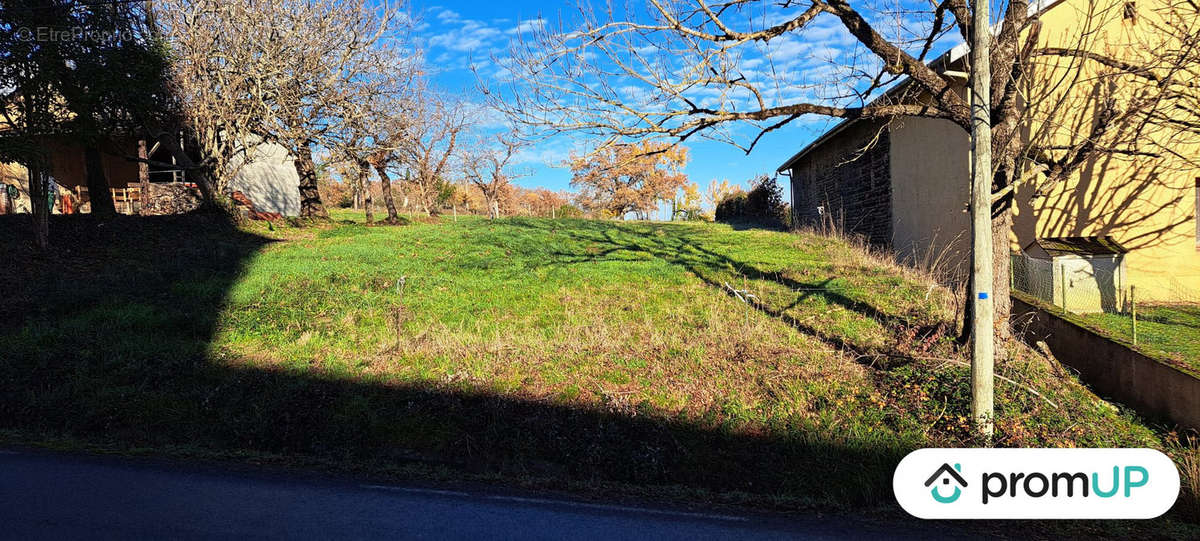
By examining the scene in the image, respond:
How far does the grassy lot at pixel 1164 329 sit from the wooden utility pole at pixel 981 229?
8.28ft

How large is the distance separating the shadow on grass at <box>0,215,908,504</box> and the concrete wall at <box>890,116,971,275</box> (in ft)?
22.7

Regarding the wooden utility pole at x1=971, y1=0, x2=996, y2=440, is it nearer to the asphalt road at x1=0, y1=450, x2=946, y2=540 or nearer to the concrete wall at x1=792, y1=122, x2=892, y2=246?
the asphalt road at x1=0, y1=450, x2=946, y2=540

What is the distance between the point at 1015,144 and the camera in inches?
284

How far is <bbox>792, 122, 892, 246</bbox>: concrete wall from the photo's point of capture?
15516 millimetres

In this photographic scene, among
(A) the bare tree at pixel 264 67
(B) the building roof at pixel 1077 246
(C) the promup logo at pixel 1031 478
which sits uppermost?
(A) the bare tree at pixel 264 67

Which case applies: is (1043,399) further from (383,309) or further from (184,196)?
(184,196)

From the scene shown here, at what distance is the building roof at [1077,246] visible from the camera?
9.31 m

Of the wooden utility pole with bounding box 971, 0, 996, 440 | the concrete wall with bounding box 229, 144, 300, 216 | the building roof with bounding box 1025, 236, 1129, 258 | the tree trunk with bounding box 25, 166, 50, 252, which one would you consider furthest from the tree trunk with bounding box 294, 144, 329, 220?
the building roof with bounding box 1025, 236, 1129, 258

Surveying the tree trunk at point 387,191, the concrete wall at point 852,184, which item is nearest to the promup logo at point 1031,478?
the concrete wall at point 852,184

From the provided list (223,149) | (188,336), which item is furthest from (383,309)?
(223,149)

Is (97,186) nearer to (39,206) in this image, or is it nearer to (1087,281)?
(39,206)

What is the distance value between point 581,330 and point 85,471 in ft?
17.6

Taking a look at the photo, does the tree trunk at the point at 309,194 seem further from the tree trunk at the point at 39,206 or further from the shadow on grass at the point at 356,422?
the shadow on grass at the point at 356,422

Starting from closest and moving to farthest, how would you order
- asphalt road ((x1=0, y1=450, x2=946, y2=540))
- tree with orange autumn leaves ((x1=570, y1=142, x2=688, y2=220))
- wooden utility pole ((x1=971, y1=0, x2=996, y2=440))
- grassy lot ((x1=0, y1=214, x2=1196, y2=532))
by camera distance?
asphalt road ((x1=0, y1=450, x2=946, y2=540)) → wooden utility pole ((x1=971, y1=0, x2=996, y2=440)) → grassy lot ((x1=0, y1=214, x2=1196, y2=532)) → tree with orange autumn leaves ((x1=570, y1=142, x2=688, y2=220))
